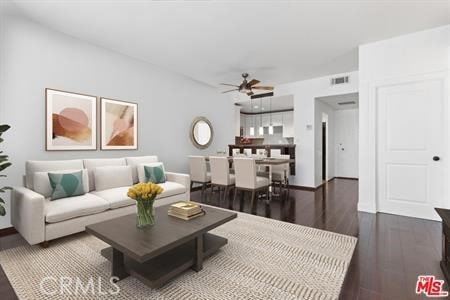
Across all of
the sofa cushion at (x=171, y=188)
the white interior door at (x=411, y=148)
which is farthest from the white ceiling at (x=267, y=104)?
the sofa cushion at (x=171, y=188)

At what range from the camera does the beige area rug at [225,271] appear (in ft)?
5.32

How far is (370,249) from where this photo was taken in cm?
232

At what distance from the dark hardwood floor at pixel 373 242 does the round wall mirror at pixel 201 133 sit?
1.75 meters

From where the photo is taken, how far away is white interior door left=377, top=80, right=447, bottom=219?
320 cm

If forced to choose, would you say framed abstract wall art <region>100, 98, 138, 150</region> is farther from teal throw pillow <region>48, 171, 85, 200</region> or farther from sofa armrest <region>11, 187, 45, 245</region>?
sofa armrest <region>11, 187, 45, 245</region>

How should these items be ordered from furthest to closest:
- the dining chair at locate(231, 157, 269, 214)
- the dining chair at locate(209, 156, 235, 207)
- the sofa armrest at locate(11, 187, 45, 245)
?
the dining chair at locate(209, 156, 235, 207)
the dining chair at locate(231, 157, 269, 214)
the sofa armrest at locate(11, 187, 45, 245)

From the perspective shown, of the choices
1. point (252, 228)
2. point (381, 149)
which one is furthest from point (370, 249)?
point (381, 149)

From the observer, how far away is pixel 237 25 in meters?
3.02

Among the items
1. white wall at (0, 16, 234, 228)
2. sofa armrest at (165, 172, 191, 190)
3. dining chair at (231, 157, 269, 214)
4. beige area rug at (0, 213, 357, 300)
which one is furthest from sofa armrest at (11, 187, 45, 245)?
dining chair at (231, 157, 269, 214)

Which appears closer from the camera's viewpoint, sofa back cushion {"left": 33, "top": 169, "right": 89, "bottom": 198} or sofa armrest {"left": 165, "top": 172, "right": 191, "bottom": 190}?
sofa back cushion {"left": 33, "top": 169, "right": 89, "bottom": 198}

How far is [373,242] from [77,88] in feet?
15.3

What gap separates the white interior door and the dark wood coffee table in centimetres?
307

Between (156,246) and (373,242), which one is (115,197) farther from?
(373,242)

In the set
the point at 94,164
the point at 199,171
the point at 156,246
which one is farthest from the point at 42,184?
the point at 199,171
